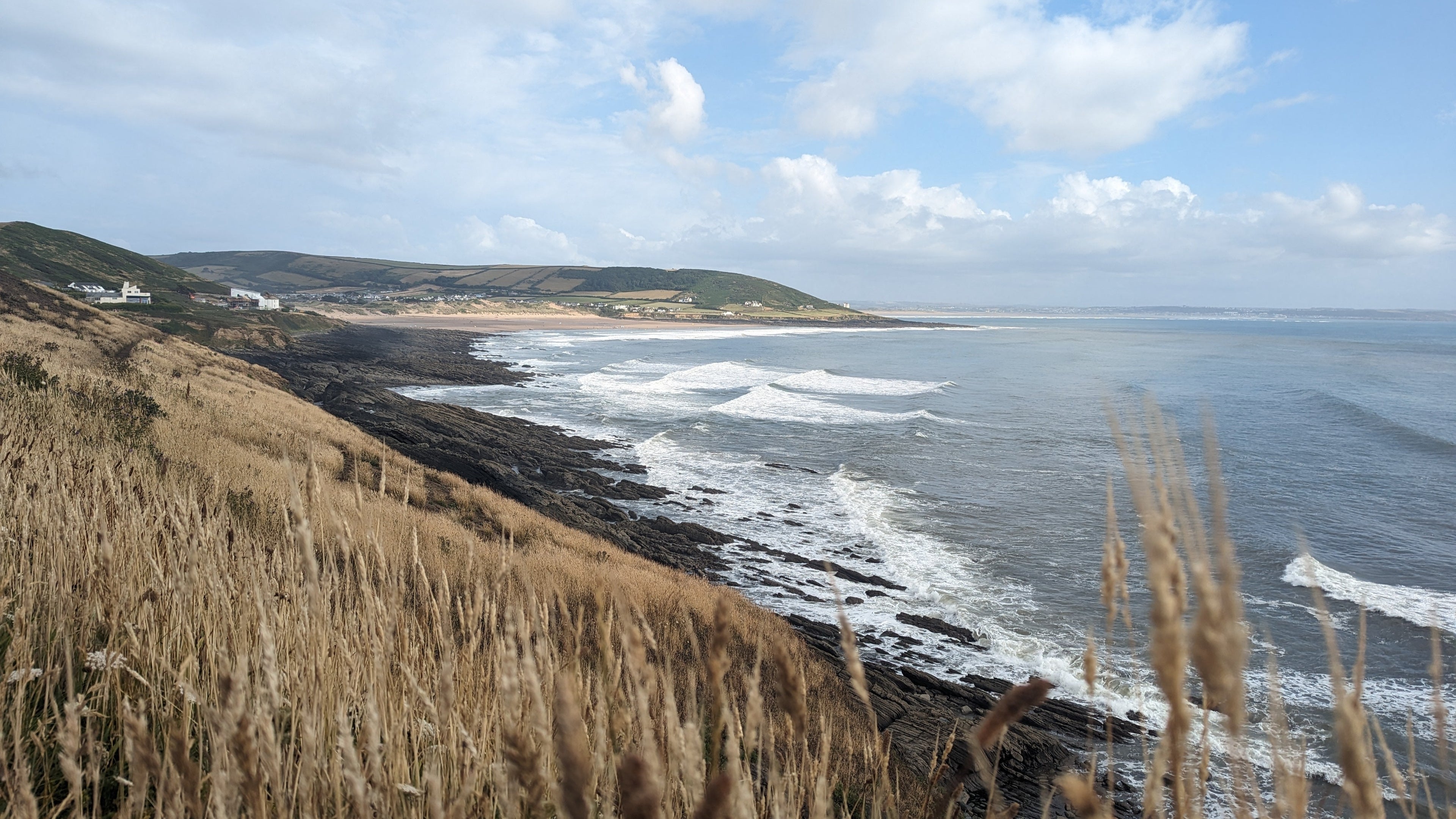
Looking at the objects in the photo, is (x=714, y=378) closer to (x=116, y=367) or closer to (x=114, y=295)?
(x=116, y=367)

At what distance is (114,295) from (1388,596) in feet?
282

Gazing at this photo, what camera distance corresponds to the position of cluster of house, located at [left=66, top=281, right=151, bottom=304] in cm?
6197

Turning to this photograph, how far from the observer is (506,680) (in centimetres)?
125

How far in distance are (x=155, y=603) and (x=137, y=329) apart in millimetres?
32004

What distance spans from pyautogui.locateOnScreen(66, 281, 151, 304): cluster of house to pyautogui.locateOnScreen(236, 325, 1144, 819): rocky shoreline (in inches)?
1105

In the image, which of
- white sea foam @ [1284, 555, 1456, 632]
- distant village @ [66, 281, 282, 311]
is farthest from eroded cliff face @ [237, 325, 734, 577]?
distant village @ [66, 281, 282, 311]

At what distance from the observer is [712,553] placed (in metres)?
17.3

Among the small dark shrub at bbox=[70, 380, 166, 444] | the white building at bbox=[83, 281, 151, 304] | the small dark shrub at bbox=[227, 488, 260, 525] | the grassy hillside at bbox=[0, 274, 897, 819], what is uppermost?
the white building at bbox=[83, 281, 151, 304]

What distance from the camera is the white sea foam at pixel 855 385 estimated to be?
4747cm

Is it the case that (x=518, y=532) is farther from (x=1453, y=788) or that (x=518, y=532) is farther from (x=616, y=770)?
(x=1453, y=788)

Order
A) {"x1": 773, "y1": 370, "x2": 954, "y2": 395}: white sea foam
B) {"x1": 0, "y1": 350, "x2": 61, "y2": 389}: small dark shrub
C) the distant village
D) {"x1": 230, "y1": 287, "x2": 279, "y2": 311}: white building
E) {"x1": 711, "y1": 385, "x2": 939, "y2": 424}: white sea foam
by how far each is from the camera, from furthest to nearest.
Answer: {"x1": 230, "y1": 287, "x2": 279, "y2": 311}: white building < the distant village < {"x1": 773, "y1": 370, "x2": 954, "y2": 395}: white sea foam < {"x1": 711, "y1": 385, "x2": 939, "y2": 424}: white sea foam < {"x1": 0, "y1": 350, "x2": 61, "y2": 389}: small dark shrub

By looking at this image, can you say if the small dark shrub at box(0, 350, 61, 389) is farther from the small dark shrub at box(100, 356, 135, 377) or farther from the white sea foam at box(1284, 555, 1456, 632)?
the white sea foam at box(1284, 555, 1456, 632)

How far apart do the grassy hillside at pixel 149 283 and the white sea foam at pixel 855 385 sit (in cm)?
3505

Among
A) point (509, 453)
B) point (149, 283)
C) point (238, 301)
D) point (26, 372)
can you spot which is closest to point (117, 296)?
point (238, 301)
